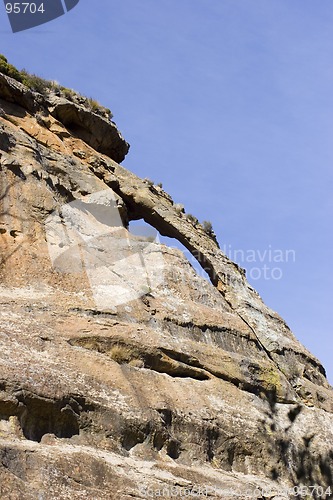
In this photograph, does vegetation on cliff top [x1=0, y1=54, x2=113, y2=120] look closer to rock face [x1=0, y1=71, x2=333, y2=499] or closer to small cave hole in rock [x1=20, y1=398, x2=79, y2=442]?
rock face [x1=0, y1=71, x2=333, y2=499]

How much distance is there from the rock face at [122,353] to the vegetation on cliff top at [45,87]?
0.81 m

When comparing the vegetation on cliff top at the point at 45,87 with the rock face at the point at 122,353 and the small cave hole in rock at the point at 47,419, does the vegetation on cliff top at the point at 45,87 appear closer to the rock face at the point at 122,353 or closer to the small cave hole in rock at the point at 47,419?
the rock face at the point at 122,353

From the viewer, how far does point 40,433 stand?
1432 cm

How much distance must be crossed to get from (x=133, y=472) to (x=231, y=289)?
1061 cm

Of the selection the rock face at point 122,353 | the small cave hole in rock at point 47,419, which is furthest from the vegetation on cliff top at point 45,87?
the small cave hole in rock at point 47,419

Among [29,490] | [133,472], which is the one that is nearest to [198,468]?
[133,472]

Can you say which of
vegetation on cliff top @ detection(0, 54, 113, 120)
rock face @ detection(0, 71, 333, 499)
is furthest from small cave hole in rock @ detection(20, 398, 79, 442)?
vegetation on cliff top @ detection(0, 54, 113, 120)

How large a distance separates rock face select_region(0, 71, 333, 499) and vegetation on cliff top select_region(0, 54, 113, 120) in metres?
0.81

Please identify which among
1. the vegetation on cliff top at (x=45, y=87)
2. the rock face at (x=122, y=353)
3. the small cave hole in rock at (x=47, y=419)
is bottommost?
the small cave hole in rock at (x=47, y=419)

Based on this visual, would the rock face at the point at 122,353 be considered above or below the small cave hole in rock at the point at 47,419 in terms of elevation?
above

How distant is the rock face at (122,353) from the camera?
47.1 feet

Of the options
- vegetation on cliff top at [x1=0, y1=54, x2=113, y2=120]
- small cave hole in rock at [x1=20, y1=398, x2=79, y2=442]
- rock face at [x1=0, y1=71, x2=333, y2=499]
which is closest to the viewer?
small cave hole in rock at [x1=20, y1=398, x2=79, y2=442]

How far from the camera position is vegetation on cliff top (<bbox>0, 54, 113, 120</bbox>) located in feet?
81.6

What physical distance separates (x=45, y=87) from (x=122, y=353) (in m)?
11.7
